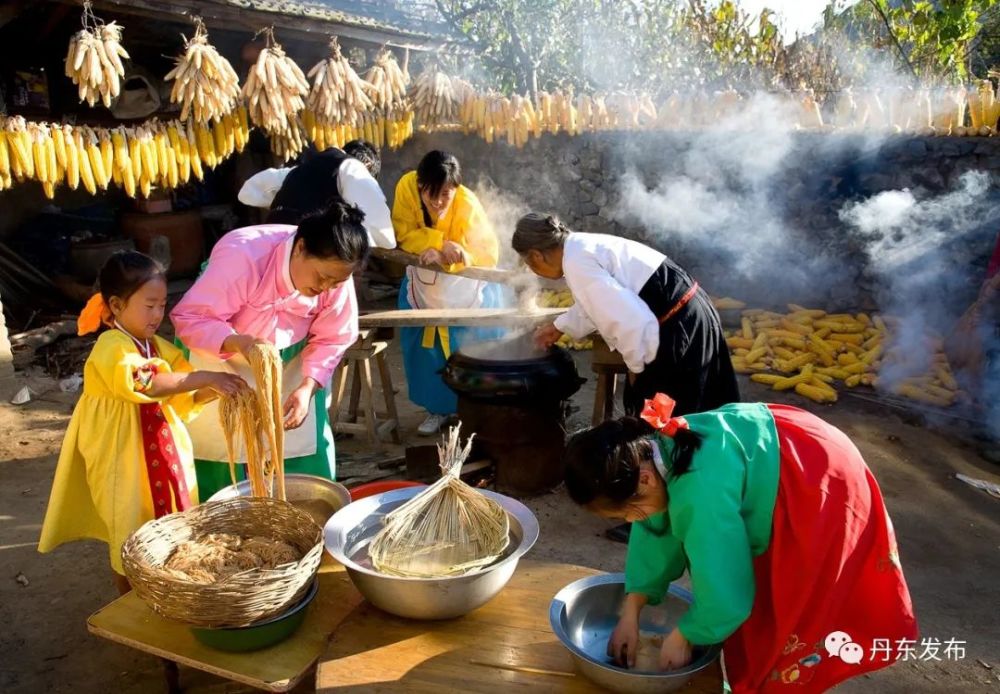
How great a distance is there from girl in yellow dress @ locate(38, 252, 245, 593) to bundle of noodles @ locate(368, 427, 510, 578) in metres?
1.21

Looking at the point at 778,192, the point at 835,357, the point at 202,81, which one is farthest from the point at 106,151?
the point at 835,357

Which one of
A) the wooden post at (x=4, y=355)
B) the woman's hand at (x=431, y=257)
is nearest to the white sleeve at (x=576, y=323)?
the woman's hand at (x=431, y=257)

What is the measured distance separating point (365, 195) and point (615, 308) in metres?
2.27

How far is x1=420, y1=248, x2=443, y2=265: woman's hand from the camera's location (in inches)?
230

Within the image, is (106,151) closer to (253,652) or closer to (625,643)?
(253,652)

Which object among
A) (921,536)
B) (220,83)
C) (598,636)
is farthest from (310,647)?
(220,83)

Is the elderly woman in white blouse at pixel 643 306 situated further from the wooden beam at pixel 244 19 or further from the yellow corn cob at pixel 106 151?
the wooden beam at pixel 244 19

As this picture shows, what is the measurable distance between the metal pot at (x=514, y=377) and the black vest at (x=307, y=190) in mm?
1411

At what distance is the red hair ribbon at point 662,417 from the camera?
2166 mm

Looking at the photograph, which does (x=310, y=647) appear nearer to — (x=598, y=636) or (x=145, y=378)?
(x=598, y=636)

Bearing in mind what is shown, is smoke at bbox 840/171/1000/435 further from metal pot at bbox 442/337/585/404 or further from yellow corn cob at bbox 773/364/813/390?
metal pot at bbox 442/337/585/404

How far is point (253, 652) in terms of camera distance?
2.39 metres

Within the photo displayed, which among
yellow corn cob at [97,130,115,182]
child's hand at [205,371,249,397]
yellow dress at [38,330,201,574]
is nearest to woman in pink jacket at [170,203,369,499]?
child's hand at [205,371,249,397]

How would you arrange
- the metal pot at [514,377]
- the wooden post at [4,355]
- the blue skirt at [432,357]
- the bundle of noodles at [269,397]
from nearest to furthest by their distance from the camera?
the bundle of noodles at [269,397]
the metal pot at [514,377]
the blue skirt at [432,357]
the wooden post at [4,355]
